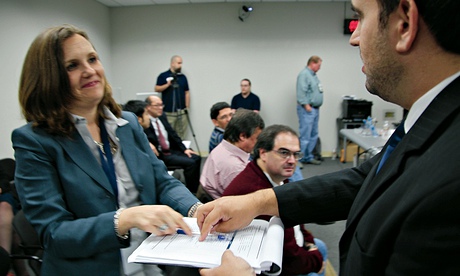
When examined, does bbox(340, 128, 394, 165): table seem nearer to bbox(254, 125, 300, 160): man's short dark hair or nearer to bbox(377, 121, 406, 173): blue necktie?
bbox(254, 125, 300, 160): man's short dark hair

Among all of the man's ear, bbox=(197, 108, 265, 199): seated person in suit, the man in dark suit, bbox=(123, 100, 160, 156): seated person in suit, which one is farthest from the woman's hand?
bbox=(123, 100, 160, 156): seated person in suit

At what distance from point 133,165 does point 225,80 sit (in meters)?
5.45

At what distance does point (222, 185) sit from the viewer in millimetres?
2369

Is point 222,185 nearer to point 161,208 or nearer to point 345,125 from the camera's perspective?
point 161,208

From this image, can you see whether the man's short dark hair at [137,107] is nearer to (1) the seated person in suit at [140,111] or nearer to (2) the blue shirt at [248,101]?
(1) the seated person in suit at [140,111]

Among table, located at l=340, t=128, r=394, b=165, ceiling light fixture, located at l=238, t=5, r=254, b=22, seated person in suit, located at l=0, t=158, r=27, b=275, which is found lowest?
seated person in suit, located at l=0, t=158, r=27, b=275

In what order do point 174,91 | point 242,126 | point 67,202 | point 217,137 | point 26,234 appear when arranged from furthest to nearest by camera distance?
point 174,91 → point 217,137 → point 242,126 → point 26,234 → point 67,202

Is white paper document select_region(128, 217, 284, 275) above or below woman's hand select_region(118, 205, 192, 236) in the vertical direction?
below

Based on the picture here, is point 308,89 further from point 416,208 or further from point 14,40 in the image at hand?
point 416,208

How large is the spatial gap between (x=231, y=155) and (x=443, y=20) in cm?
203

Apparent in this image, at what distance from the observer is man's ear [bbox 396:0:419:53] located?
53 cm

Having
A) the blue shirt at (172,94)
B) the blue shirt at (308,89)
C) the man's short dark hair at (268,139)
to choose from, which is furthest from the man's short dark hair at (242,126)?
the blue shirt at (172,94)

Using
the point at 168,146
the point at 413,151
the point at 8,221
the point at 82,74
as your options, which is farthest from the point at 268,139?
the point at 168,146

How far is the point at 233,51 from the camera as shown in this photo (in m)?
6.41
